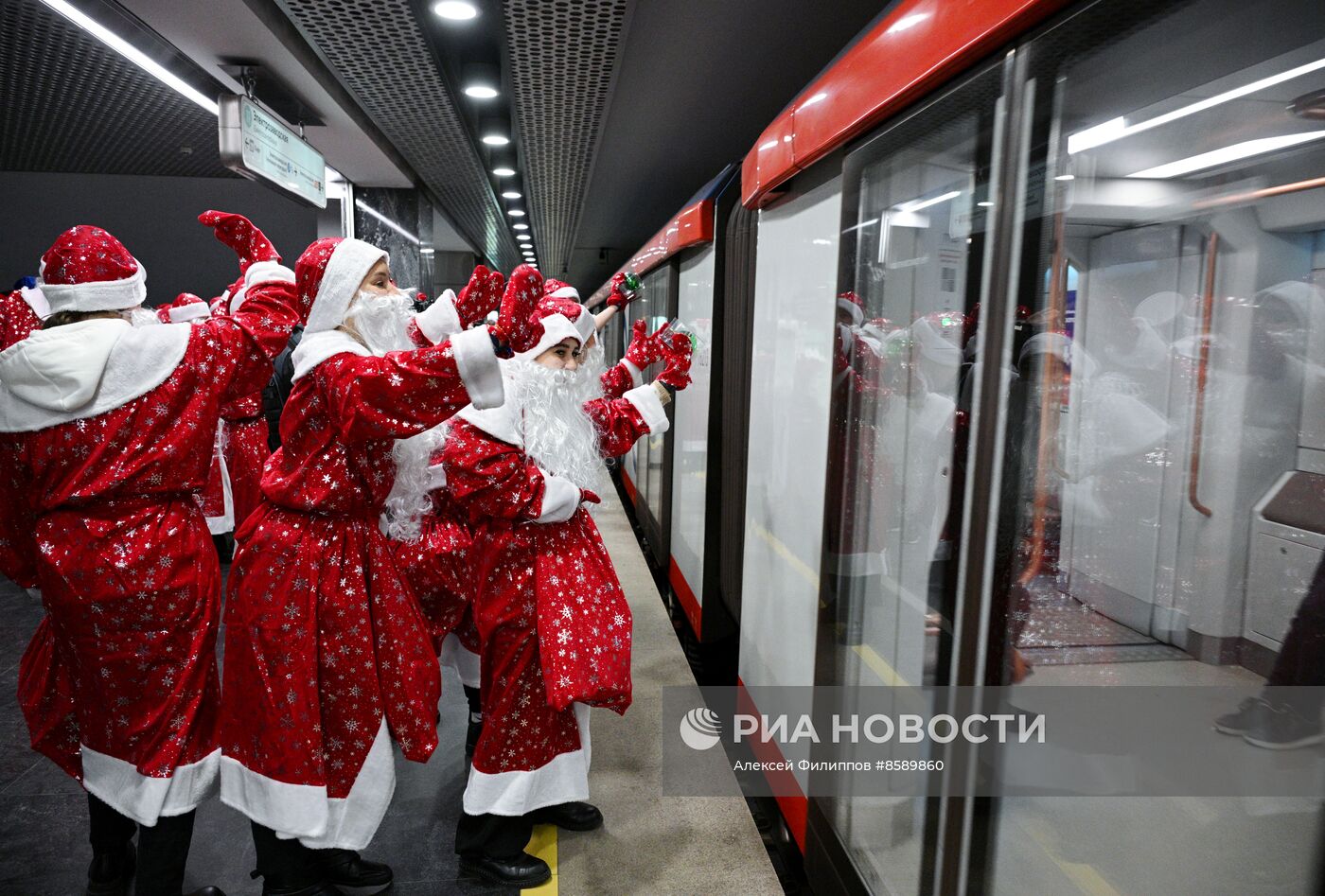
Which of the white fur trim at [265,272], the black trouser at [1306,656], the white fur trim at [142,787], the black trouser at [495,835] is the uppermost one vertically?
the white fur trim at [265,272]

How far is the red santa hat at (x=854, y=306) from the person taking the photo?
5.54ft

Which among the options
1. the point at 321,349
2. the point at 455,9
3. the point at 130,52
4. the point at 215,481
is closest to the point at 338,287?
the point at 321,349

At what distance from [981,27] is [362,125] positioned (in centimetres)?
534

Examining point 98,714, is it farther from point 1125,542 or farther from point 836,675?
point 1125,542

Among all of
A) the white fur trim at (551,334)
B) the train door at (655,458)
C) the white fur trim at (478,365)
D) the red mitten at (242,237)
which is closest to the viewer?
the white fur trim at (478,365)

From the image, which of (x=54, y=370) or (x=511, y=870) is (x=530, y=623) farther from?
(x=54, y=370)

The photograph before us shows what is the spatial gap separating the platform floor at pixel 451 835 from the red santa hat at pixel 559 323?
1.46 meters

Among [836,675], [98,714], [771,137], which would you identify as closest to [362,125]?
[771,137]

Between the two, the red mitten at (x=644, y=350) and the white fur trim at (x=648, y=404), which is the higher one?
the red mitten at (x=644, y=350)

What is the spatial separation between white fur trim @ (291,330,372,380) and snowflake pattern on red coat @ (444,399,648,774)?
1.13ft

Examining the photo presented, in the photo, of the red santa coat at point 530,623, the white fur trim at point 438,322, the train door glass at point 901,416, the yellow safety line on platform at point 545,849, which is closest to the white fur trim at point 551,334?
the red santa coat at point 530,623

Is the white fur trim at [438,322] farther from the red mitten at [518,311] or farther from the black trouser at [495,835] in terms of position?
the black trouser at [495,835]

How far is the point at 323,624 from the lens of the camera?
182 centimetres

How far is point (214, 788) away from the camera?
77.2 inches
